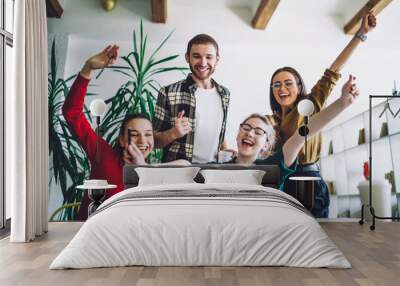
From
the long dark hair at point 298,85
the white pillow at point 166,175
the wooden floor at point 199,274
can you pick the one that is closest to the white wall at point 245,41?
the long dark hair at point 298,85

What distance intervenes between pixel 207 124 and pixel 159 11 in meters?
1.57

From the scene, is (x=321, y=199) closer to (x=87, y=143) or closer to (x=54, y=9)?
(x=87, y=143)

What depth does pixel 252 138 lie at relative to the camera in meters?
6.99

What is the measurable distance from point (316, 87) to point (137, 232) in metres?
3.90

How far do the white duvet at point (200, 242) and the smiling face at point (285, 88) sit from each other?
3.16 meters

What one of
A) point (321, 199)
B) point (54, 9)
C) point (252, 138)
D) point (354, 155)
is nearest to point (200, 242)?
point (252, 138)

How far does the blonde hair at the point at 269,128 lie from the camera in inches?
274

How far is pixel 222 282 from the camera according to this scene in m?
3.52

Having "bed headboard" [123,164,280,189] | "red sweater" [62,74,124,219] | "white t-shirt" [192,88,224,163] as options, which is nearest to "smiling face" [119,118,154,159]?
"red sweater" [62,74,124,219]

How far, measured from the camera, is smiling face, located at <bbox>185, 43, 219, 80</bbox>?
7.01 meters

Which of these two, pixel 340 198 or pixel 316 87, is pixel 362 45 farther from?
pixel 340 198

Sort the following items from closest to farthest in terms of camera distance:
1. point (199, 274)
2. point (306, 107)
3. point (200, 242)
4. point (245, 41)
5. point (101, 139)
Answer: point (199, 274)
point (200, 242)
point (306, 107)
point (101, 139)
point (245, 41)

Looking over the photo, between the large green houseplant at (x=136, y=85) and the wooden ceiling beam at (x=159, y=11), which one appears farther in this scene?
the large green houseplant at (x=136, y=85)

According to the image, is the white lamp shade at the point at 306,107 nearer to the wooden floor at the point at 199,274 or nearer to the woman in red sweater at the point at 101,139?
the woman in red sweater at the point at 101,139
